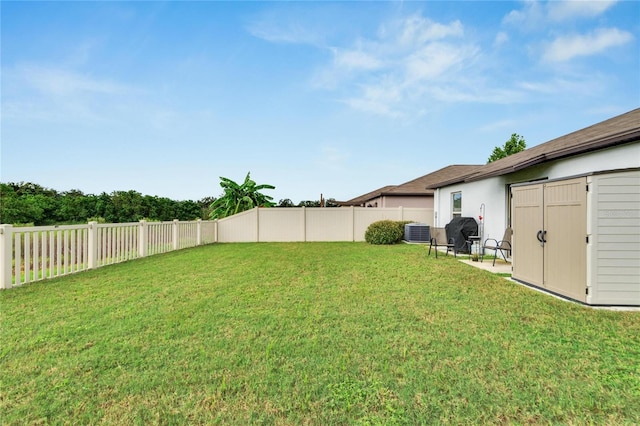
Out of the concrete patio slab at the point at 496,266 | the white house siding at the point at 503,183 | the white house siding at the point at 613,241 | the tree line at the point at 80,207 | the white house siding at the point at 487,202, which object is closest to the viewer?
the white house siding at the point at 613,241

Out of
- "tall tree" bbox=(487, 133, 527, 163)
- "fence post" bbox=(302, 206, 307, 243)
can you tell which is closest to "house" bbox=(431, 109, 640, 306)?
"fence post" bbox=(302, 206, 307, 243)

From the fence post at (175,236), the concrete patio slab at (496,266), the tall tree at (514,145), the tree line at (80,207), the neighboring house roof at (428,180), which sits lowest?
the concrete patio slab at (496,266)

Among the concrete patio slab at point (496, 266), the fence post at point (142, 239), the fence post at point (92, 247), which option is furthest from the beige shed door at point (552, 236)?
the fence post at point (142, 239)

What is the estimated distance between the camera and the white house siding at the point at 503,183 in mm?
5555

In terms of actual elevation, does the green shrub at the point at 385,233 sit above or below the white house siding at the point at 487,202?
below

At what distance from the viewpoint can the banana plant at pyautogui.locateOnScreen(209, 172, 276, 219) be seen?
1962cm

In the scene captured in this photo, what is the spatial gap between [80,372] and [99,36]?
36.5ft

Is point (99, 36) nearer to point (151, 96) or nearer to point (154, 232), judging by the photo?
point (151, 96)

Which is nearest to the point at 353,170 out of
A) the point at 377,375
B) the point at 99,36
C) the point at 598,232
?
the point at 99,36

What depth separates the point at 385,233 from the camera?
1422 cm

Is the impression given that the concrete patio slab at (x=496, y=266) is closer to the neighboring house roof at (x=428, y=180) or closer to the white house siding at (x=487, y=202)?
the white house siding at (x=487, y=202)

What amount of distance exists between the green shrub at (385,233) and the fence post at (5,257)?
12.2 meters

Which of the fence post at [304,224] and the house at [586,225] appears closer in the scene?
the house at [586,225]

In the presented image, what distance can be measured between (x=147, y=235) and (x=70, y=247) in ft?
9.91
